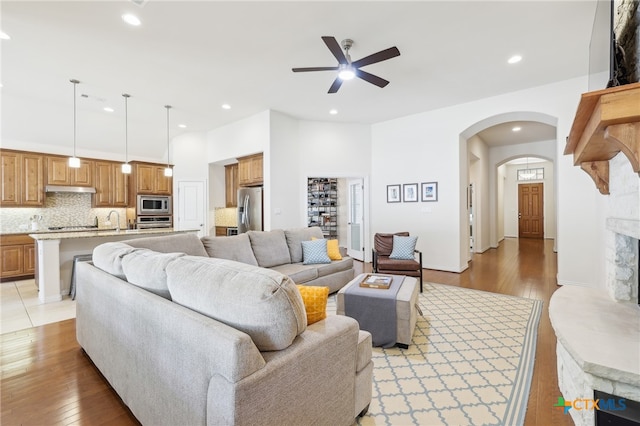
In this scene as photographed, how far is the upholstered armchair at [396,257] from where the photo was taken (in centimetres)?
412

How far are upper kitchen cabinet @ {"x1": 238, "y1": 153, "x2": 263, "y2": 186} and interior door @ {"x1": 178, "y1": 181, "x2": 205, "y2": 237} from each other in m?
1.20

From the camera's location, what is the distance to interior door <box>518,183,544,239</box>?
34.7 ft

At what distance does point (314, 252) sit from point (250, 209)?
94.5 inches

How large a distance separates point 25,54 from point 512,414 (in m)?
5.93

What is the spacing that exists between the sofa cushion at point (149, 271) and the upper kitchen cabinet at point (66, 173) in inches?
234

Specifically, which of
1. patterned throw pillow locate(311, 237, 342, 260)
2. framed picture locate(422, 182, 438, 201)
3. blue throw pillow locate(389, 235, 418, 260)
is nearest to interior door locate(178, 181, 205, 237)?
patterned throw pillow locate(311, 237, 342, 260)

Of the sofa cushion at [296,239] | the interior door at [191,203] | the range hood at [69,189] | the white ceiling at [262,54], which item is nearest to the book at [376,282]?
the sofa cushion at [296,239]

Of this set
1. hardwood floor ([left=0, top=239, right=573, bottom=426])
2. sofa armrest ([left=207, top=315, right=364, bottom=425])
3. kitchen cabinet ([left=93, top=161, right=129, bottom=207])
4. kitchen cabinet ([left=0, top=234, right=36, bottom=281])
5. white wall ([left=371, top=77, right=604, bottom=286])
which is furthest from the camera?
kitchen cabinet ([left=93, top=161, right=129, bottom=207])

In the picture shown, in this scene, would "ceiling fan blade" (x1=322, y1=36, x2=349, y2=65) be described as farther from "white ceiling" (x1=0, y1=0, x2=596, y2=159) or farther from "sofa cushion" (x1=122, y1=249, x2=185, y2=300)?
"sofa cushion" (x1=122, y1=249, x2=185, y2=300)

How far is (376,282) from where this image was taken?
295cm

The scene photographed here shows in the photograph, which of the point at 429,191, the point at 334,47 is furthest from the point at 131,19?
the point at 429,191

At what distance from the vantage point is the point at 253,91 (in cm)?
455

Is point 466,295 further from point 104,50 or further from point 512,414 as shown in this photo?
point 104,50

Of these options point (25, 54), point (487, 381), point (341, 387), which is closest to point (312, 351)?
point (341, 387)
